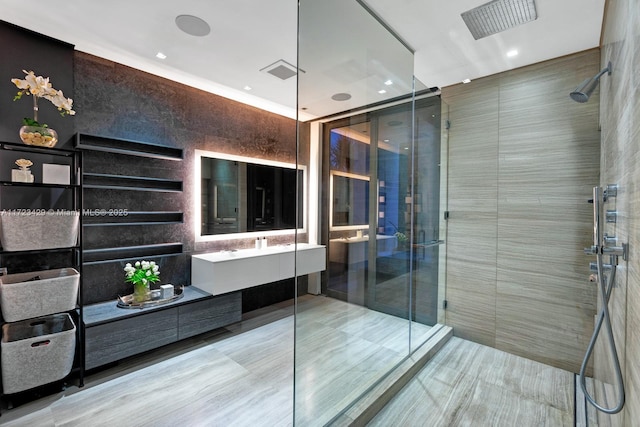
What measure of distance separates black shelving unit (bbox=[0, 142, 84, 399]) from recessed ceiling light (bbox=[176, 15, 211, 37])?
122 cm

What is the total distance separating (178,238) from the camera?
319 cm

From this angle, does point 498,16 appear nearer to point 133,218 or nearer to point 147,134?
point 147,134

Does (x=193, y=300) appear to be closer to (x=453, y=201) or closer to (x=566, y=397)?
(x=453, y=201)

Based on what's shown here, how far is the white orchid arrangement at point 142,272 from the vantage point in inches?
105

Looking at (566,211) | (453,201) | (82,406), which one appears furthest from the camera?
(453,201)

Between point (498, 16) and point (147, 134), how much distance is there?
3162 mm

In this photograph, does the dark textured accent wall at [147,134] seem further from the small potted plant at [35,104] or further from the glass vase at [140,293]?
the small potted plant at [35,104]

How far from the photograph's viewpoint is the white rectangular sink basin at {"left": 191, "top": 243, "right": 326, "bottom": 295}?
2955mm

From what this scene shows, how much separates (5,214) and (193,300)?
1.48 meters

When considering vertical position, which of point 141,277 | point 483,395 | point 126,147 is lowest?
point 483,395

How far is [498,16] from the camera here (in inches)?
80.0

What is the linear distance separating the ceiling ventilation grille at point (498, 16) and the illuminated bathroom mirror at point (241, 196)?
6.78 ft

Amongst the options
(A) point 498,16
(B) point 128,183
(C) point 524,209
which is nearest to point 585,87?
(A) point 498,16

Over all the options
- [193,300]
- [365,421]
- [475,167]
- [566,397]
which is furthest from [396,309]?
[193,300]
